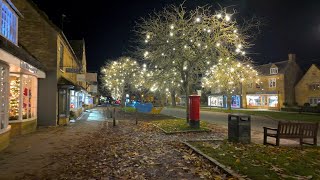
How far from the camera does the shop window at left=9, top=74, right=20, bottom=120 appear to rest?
614 inches

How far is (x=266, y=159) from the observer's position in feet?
29.2

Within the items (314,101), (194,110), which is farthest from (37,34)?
(314,101)

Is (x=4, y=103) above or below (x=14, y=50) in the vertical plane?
below

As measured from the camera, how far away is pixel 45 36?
19.6 meters

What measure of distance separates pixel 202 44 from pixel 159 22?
3288mm

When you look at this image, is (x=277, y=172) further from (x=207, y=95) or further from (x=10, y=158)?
(x=207, y=95)

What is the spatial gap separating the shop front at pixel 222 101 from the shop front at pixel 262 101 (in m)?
2.75

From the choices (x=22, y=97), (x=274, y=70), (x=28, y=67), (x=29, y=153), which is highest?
(x=274, y=70)

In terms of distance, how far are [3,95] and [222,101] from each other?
5874 centimetres

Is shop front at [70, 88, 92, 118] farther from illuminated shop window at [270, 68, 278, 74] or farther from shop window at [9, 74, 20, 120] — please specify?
illuminated shop window at [270, 68, 278, 74]

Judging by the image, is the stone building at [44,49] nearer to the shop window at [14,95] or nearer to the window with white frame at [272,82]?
the shop window at [14,95]

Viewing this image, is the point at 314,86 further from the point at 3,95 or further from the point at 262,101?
the point at 3,95

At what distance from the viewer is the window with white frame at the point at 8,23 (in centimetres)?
1259

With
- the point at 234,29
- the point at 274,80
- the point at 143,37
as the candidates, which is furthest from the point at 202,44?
the point at 274,80
